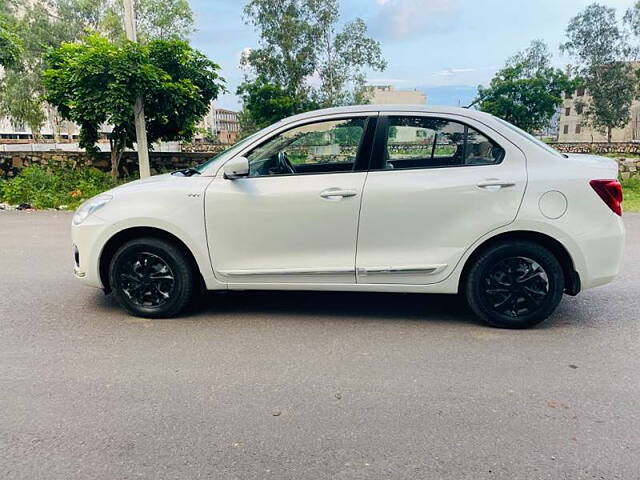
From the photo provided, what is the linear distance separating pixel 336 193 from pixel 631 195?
11.4m

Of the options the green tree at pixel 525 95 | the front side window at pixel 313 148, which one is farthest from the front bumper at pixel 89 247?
the green tree at pixel 525 95

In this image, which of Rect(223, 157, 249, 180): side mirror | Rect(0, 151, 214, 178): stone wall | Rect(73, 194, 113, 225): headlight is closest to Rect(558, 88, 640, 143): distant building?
Rect(0, 151, 214, 178): stone wall

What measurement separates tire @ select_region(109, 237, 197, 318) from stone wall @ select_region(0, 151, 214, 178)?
9428 millimetres

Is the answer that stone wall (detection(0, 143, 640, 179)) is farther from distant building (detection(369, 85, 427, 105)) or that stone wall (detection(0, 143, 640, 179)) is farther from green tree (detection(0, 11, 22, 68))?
distant building (detection(369, 85, 427, 105))

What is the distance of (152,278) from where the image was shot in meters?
4.43

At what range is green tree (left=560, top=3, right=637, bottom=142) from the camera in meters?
41.1

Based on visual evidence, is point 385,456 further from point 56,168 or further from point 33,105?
point 33,105

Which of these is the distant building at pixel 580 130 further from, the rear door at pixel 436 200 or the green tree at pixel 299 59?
the rear door at pixel 436 200

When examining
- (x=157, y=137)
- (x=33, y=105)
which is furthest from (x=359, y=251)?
(x=33, y=105)

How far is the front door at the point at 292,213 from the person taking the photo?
4.15 metres

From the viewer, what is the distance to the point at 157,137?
1303 cm

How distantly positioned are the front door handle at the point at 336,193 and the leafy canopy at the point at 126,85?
8694 mm

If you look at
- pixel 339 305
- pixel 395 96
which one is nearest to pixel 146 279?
pixel 339 305

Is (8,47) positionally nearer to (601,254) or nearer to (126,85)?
(126,85)
